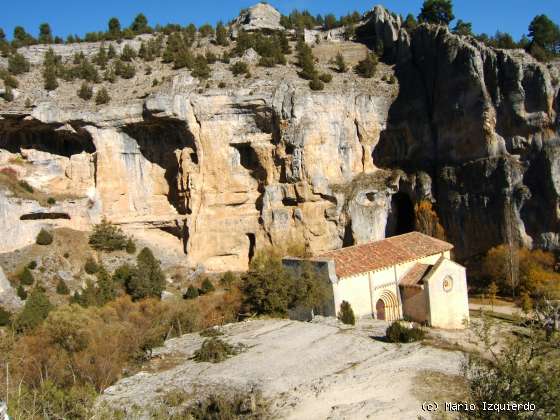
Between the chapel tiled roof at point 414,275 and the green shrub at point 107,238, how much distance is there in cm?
2089

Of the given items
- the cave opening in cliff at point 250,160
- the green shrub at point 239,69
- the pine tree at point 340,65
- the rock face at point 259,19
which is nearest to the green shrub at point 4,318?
the cave opening in cliff at point 250,160

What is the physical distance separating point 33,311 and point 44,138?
723 inches

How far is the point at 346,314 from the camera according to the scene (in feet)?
74.5

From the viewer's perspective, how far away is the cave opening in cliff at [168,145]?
38.2 meters

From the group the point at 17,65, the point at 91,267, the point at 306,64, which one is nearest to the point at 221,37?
the point at 306,64

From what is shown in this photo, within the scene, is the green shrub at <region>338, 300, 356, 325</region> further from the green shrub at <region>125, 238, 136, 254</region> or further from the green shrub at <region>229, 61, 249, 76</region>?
the green shrub at <region>229, 61, 249, 76</region>

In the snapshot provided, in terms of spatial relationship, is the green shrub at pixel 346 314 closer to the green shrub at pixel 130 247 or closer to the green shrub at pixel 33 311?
the green shrub at pixel 33 311

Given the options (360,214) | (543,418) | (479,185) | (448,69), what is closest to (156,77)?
(360,214)

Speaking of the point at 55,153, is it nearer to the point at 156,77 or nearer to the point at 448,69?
the point at 156,77

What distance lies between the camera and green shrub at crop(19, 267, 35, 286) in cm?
2992

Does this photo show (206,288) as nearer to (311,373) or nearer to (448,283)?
(448,283)

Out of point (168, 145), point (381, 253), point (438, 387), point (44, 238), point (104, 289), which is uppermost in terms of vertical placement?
point (168, 145)

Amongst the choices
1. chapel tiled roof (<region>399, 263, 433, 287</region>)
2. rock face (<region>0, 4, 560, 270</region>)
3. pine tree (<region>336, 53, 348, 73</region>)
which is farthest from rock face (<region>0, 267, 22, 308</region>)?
pine tree (<region>336, 53, 348, 73</region>)

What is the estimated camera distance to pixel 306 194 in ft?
125
